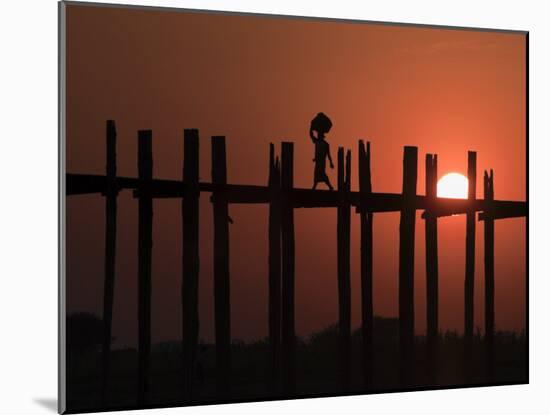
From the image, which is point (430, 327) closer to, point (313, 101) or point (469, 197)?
point (469, 197)

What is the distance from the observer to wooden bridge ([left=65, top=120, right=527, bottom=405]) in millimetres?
7480

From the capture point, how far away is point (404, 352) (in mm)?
8094

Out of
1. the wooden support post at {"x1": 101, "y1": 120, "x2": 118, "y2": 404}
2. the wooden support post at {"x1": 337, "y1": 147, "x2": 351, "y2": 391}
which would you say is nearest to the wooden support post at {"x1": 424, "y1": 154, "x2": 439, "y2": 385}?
the wooden support post at {"x1": 337, "y1": 147, "x2": 351, "y2": 391}

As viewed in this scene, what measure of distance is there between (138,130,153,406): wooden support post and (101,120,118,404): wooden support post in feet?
0.55

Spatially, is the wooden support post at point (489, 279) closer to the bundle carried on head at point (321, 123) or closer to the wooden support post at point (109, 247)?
the bundle carried on head at point (321, 123)

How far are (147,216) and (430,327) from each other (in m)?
2.13

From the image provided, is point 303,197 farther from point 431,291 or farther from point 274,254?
point 431,291

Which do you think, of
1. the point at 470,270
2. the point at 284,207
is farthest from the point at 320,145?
the point at 470,270

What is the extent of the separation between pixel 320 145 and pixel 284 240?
67cm

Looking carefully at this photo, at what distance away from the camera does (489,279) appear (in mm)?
8312

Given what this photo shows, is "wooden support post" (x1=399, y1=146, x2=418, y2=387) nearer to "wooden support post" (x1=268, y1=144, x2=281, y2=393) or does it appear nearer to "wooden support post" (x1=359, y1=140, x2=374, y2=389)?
"wooden support post" (x1=359, y1=140, x2=374, y2=389)

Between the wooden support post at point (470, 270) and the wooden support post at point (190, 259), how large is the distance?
6.39ft

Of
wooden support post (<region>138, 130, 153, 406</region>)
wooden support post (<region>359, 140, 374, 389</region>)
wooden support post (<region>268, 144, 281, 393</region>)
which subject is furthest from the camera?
wooden support post (<region>359, 140, 374, 389</region>)

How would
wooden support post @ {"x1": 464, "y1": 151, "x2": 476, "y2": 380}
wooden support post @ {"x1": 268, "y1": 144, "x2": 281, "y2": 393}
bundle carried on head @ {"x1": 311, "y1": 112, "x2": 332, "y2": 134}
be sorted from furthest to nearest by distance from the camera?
wooden support post @ {"x1": 464, "y1": 151, "x2": 476, "y2": 380}, bundle carried on head @ {"x1": 311, "y1": 112, "x2": 332, "y2": 134}, wooden support post @ {"x1": 268, "y1": 144, "x2": 281, "y2": 393}
